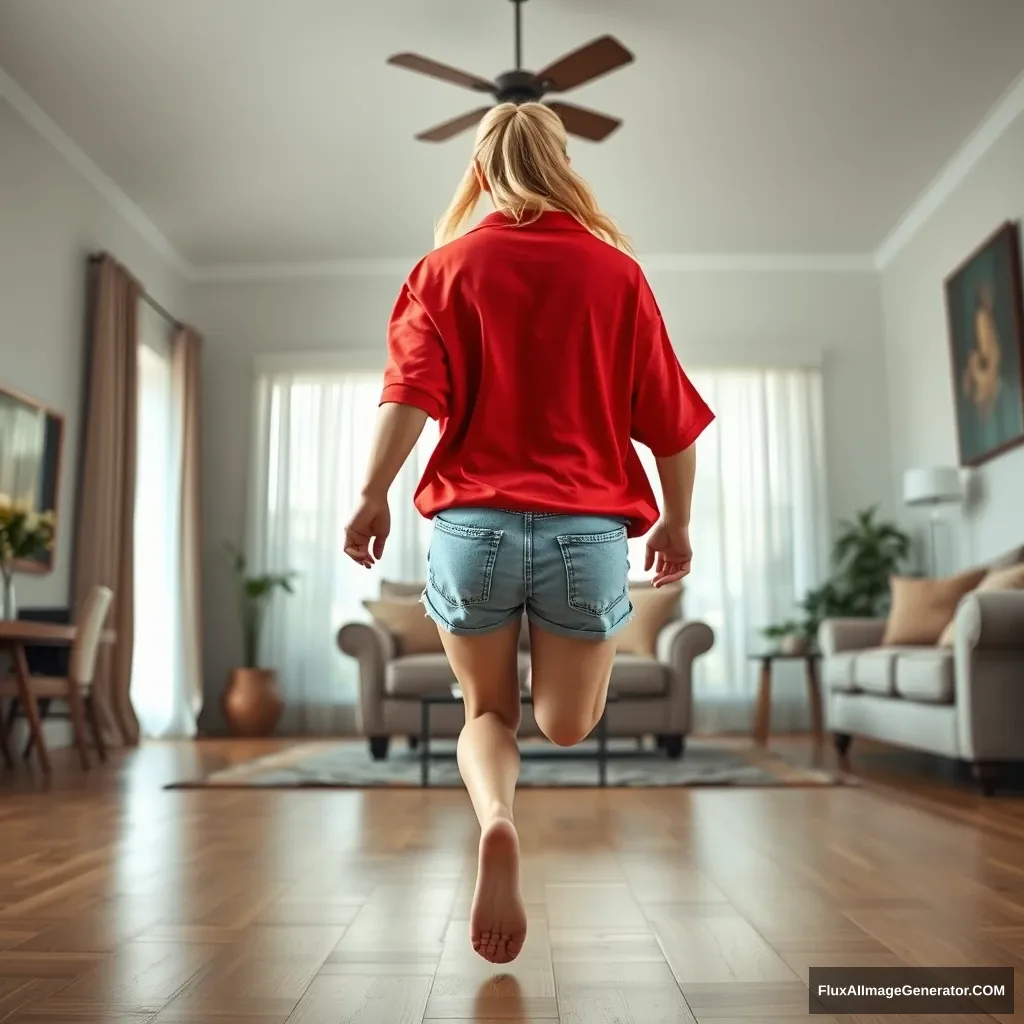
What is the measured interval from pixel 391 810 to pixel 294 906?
1.45 metres

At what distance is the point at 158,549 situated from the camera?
23.4 ft

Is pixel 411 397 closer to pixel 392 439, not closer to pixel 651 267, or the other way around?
pixel 392 439

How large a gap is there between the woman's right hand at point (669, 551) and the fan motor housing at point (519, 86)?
2.87m

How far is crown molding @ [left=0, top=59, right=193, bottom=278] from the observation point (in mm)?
5266

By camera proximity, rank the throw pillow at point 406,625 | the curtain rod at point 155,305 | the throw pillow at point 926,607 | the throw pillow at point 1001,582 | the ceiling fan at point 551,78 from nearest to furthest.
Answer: the ceiling fan at point 551,78 → the throw pillow at point 1001,582 → the throw pillow at point 926,607 → the throw pillow at point 406,625 → the curtain rod at point 155,305

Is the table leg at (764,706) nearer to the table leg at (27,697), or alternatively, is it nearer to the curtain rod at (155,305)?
the table leg at (27,697)

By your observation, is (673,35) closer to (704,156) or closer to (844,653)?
(704,156)

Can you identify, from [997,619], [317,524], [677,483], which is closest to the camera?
[677,483]

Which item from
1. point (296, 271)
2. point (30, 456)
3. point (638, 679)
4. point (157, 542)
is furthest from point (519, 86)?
point (157, 542)

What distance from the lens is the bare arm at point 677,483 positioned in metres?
1.64

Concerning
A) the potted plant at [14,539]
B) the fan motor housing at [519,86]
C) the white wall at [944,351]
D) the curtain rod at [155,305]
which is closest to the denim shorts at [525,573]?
the fan motor housing at [519,86]

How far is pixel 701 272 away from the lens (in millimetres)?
7750

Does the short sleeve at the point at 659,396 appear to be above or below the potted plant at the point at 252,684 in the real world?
above

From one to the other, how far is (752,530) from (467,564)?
6.19 meters
